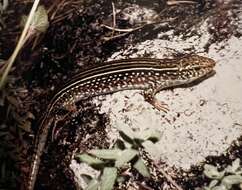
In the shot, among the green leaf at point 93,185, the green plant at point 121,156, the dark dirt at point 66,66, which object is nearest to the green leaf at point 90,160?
the green plant at point 121,156

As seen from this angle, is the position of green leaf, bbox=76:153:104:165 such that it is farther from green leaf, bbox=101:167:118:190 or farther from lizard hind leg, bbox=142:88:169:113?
lizard hind leg, bbox=142:88:169:113

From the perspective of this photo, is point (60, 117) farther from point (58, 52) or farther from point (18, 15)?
point (18, 15)

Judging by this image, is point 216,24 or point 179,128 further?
point 216,24

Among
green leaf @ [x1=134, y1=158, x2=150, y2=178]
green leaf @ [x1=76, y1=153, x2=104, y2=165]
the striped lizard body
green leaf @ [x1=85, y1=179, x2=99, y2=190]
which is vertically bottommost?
green leaf @ [x1=85, y1=179, x2=99, y2=190]

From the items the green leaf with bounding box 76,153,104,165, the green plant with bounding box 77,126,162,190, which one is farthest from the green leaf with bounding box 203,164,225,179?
the green leaf with bounding box 76,153,104,165

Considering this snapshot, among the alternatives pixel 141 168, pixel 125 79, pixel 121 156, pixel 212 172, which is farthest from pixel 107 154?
pixel 125 79

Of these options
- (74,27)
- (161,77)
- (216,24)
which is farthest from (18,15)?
(216,24)

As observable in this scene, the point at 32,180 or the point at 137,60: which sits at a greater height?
the point at 137,60
